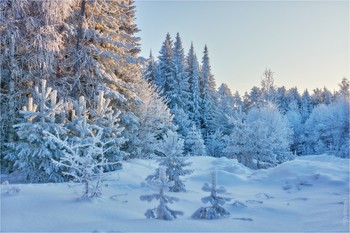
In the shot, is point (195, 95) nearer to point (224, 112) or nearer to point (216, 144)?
point (224, 112)

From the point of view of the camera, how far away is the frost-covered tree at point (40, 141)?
28.5 ft

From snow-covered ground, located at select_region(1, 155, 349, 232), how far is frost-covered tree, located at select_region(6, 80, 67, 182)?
2.03m

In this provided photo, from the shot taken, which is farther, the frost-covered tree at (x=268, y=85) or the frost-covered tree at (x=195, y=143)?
the frost-covered tree at (x=268, y=85)

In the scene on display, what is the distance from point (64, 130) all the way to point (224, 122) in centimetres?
3534

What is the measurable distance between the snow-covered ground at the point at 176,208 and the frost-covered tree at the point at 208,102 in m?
31.7

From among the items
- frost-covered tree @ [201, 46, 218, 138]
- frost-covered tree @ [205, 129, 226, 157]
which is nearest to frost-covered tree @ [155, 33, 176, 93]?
frost-covered tree @ [201, 46, 218, 138]

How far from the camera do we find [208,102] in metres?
41.4

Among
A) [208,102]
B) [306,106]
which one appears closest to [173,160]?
[208,102]

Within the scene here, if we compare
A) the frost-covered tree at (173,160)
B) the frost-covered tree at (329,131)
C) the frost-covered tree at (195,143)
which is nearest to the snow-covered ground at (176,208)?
the frost-covered tree at (173,160)

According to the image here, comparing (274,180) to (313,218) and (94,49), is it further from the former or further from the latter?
(94,49)

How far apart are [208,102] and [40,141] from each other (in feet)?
111

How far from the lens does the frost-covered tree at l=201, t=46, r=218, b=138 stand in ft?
136

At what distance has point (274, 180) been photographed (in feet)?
34.5

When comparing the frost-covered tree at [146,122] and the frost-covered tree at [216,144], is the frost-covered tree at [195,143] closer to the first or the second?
the frost-covered tree at [216,144]
